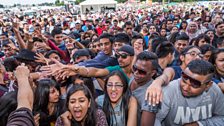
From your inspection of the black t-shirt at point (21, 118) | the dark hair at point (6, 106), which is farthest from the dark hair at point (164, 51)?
the black t-shirt at point (21, 118)

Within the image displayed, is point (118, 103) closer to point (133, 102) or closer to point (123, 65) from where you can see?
point (133, 102)

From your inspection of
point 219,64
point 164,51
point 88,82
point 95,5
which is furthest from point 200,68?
point 95,5

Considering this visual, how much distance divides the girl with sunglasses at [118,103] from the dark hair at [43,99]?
1.88ft

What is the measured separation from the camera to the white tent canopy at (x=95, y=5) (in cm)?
2581

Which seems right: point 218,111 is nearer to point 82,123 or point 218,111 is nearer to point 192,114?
point 192,114

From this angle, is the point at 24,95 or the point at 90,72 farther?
the point at 90,72

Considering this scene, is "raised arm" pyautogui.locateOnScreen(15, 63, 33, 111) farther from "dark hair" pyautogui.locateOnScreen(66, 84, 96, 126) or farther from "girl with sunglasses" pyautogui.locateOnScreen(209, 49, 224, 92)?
"girl with sunglasses" pyautogui.locateOnScreen(209, 49, 224, 92)

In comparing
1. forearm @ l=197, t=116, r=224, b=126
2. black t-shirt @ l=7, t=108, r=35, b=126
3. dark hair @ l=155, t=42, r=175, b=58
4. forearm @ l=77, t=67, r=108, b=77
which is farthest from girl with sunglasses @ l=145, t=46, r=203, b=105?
black t-shirt @ l=7, t=108, r=35, b=126

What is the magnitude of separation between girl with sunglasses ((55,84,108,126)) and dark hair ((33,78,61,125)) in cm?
47

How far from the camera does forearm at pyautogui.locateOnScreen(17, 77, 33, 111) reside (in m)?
2.13

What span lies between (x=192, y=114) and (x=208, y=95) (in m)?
0.23

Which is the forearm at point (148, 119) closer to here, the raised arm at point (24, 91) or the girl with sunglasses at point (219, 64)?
the raised arm at point (24, 91)

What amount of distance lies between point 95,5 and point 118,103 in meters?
24.1

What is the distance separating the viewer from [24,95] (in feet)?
7.21
